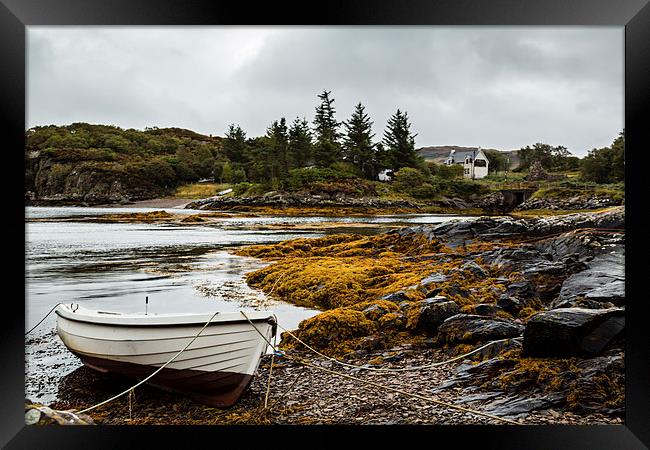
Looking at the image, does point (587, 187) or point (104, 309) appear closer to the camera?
point (104, 309)

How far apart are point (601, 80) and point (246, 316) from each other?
10.1 feet

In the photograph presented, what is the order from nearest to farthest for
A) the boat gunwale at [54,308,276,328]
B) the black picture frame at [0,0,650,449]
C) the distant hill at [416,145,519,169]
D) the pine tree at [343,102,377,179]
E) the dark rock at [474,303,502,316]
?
the boat gunwale at [54,308,276,328] < the black picture frame at [0,0,650,449] < the dark rock at [474,303,502,316] < the distant hill at [416,145,519,169] < the pine tree at [343,102,377,179]

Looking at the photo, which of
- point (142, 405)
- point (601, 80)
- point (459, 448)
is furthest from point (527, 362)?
point (142, 405)

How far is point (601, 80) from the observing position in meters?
3.88

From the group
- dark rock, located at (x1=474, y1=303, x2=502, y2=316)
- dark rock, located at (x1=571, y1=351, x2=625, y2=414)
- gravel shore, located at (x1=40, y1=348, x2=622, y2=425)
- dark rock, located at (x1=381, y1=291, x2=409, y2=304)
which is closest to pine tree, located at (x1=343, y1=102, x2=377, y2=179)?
dark rock, located at (x1=381, y1=291, x2=409, y2=304)

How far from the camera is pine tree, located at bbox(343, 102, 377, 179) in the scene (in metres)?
4.18

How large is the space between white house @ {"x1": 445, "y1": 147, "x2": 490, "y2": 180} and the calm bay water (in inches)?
15.3

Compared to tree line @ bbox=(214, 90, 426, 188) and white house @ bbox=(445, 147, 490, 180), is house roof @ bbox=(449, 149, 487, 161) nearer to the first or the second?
white house @ bbox=(445, 147, 490, 180)

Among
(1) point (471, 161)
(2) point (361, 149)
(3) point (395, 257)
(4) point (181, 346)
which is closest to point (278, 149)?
(2) point (361, 149)

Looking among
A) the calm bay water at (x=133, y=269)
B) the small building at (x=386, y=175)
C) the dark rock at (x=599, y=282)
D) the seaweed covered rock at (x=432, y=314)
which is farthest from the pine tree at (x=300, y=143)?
the dark rock at (x=599, y=282)

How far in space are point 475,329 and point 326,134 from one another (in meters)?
1.85

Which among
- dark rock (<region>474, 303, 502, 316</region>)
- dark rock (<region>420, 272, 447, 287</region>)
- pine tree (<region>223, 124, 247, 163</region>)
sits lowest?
dark rock (<region>474, 303, 502, 316</region>)

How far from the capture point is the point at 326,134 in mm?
4152
